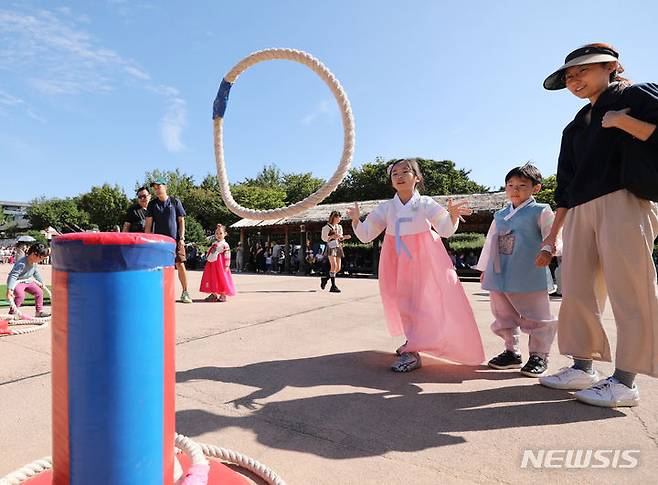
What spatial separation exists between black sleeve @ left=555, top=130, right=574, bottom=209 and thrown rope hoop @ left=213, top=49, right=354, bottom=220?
4.49 ft

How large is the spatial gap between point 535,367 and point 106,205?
47.1 m

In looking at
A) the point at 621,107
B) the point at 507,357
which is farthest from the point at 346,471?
the point at 621,107

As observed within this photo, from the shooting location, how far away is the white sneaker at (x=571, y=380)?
2.35 meters

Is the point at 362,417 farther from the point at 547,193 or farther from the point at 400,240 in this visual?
the point at 547,193

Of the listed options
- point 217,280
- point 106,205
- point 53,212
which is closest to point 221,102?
point 217,280

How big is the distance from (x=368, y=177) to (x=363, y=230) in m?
35.2

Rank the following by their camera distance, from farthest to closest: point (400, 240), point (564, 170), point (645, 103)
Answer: point (400, 240)
point (564, 170)
point (645, 103)

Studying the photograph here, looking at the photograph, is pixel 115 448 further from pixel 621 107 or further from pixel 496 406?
pixel 621 107

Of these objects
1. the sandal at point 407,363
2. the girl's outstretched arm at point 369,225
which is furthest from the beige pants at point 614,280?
→ the girl's outstretched arm at point 369,225

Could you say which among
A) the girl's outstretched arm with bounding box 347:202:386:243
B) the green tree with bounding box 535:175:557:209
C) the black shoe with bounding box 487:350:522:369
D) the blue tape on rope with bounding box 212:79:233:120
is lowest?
the black shoe with bounding box 487:350:522:369

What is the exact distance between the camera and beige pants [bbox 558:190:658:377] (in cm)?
207

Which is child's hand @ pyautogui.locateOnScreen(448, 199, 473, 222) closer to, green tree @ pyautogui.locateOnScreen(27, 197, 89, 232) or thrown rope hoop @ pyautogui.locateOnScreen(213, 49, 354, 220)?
thrown rope hoop @ pyautogui.locateOnScreen(213, 49, 354, 220)

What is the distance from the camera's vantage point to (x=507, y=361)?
112 inches

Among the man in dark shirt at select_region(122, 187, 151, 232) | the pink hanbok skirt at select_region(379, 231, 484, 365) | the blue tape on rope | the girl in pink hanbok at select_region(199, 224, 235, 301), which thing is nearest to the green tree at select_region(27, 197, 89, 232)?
the girl in pink hanbok at select_region(199, 224, 235, 301)
